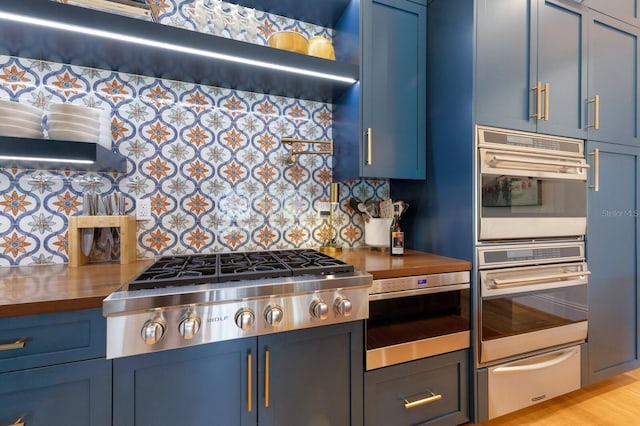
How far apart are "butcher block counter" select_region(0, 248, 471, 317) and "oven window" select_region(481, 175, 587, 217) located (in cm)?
36

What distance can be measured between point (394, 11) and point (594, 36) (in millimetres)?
1229

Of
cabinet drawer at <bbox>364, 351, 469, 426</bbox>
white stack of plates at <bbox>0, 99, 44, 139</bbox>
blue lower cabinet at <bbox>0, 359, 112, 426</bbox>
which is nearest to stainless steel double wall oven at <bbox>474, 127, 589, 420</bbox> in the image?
cabinet drawer at <bbox>364, 351, 469, 426</bbox>

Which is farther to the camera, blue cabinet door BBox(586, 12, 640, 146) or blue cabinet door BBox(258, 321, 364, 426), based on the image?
blue cabinet door BBox(586, 12, 640, 146)

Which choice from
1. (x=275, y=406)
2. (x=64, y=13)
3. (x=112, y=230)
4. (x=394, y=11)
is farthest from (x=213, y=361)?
(x=394, y=11)

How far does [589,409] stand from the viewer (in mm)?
1695

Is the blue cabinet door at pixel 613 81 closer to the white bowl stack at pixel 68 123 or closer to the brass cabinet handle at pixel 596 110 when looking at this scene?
the brass cabinet handle at pixel 596 110

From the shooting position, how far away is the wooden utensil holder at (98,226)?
1.31 metres

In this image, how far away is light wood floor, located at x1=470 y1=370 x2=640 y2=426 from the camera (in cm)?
158

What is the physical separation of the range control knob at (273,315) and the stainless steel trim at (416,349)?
1.48ft

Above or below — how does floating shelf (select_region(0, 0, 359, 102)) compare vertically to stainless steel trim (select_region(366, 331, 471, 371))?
above

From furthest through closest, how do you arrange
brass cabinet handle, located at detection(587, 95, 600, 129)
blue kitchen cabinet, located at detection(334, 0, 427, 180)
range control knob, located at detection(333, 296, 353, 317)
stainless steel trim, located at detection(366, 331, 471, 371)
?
brass cabinet handle, located at detection(587, 95, 600, 129) → blue kitchen cabinet, located at detection(334, 0, 427, 180) → stainless steel trim, located at detection(366, 331, 471, 371) → range control knob, located at detection(333, 296, 353, 317)

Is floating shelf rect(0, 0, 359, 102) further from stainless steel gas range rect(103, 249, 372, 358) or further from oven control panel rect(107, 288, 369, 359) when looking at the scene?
oven control panel rect(107, 288, 369, 359)

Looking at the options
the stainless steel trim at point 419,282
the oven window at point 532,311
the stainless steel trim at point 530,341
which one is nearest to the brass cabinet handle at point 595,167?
the oven window at point 532,311

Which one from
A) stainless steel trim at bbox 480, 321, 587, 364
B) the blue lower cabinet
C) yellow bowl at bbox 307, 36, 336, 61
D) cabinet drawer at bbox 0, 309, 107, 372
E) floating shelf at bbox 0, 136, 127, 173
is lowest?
stainless steel trim at bbox 480, 321, 587, 364
